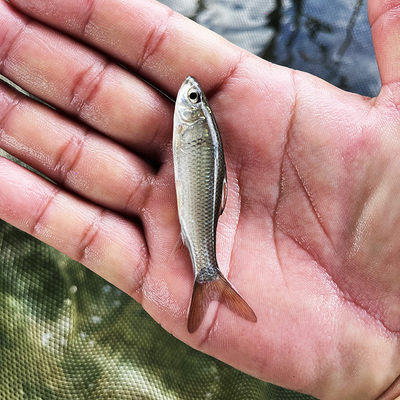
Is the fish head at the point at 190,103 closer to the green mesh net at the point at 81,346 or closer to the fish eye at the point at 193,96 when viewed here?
the fish eye at the point at 193,96

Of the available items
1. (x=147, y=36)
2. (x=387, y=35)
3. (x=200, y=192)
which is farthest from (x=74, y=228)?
(x=387, y=35)

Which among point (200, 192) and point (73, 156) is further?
point (73, 156)

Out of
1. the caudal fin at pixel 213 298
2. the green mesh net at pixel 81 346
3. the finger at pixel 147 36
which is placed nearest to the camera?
the caudal fin at pixel 213 298

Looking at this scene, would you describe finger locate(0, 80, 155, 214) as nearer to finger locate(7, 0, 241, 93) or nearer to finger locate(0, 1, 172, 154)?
finger locate(0, 1, 172, 154)

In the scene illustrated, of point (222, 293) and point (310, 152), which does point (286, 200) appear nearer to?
point (310, 152)

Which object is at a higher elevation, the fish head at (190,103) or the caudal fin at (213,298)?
the fish head at (190,103)

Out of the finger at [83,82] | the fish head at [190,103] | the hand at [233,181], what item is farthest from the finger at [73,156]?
the fish head at [190,103]

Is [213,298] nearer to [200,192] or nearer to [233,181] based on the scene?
Answer: [200,192]

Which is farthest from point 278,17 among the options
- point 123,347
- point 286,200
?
point 123,347
